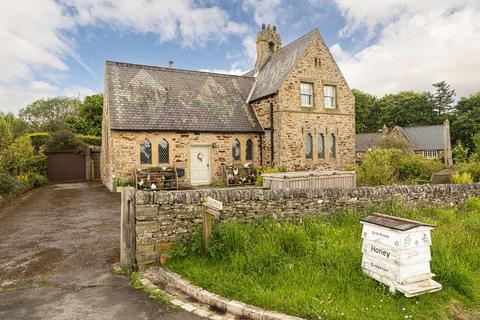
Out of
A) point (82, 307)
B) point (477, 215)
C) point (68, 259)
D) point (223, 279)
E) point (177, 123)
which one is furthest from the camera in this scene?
point (177, 123)

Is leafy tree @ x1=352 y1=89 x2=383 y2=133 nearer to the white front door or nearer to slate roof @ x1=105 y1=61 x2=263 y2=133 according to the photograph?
slate roof @ x1=105 y1=61 x2=263 y2=133

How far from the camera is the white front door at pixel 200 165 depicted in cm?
1736

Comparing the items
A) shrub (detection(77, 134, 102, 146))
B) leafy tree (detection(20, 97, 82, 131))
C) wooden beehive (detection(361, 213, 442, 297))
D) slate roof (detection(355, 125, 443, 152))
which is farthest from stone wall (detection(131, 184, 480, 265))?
leafy tree (detection(20, 97, 82, 131))

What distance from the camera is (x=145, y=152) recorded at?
53.2 feet

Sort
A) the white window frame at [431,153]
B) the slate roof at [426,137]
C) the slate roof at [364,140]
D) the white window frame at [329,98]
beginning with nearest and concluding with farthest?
1. the white window frame at [329,98]
2. the slate roof at [426,137]
3. the white window frame at [431,153]
4. the slate roof at [364,140]

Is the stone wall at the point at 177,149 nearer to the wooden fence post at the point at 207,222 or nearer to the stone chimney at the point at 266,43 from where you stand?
the stone chimney at the point at 266,43

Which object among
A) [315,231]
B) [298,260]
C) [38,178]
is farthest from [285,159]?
[38,178]

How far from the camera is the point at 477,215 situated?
8.28 meters

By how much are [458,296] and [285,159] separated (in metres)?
13.6

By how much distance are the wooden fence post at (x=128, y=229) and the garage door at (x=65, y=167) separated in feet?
→ 70.4

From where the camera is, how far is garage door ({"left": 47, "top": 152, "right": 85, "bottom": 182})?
2349cm

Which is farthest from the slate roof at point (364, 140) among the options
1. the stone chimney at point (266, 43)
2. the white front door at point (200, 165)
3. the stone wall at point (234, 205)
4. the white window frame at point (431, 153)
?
the stone wall at point (234, 205)

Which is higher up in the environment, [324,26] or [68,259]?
[324,26]

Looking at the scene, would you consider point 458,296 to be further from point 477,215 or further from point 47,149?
point 47,149
